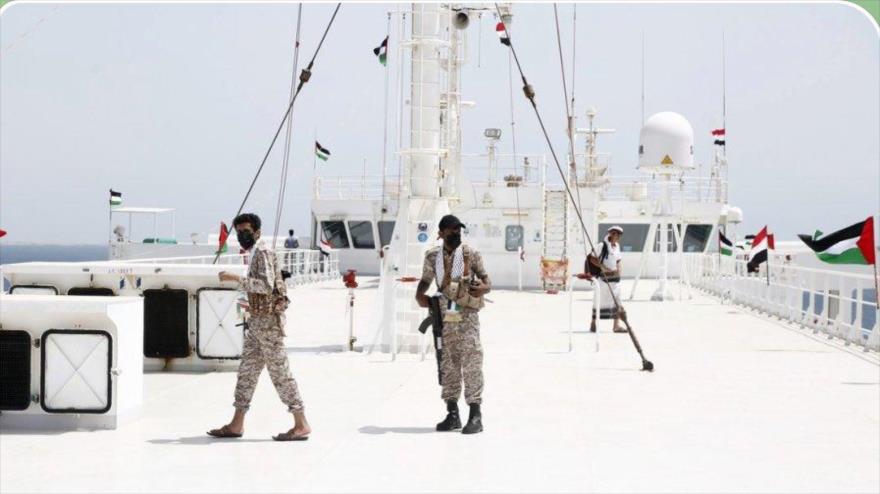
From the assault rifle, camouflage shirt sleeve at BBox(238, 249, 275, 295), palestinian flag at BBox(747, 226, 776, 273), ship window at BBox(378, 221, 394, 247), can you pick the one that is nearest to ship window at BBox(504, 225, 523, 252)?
ship window at BBox(378, 221, 394, 247)

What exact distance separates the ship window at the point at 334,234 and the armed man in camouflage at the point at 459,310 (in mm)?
31821

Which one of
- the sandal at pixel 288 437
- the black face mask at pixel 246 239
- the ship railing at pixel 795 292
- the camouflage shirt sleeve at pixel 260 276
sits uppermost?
the black face mask at pixel 246 239

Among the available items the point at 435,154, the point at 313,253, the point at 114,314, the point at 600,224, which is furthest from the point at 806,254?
the point at 114,314

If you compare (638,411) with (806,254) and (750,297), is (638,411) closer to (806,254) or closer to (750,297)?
(750,297)

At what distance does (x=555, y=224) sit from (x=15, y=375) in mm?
26930

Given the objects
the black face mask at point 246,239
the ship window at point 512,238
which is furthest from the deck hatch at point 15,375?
the ship window at point 512,238

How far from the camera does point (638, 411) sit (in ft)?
30.8

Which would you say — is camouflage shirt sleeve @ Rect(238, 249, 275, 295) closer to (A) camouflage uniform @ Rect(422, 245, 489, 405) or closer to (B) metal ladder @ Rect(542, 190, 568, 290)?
(A) camouflage uniform @ Rect(422, 245, 489, 405)

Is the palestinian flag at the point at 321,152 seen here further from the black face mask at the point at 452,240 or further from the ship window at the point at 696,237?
the black face mask at the point at 452,240

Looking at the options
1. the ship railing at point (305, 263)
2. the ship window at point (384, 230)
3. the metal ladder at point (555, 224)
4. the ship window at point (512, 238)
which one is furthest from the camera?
the ship window at point (384, 230)

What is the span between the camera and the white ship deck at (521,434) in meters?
6.64

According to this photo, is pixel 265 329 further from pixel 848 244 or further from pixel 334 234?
pixel 334 234

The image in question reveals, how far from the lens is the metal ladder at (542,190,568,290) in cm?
3391

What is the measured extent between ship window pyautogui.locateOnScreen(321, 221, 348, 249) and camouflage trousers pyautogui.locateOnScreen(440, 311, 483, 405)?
31.8 metres
